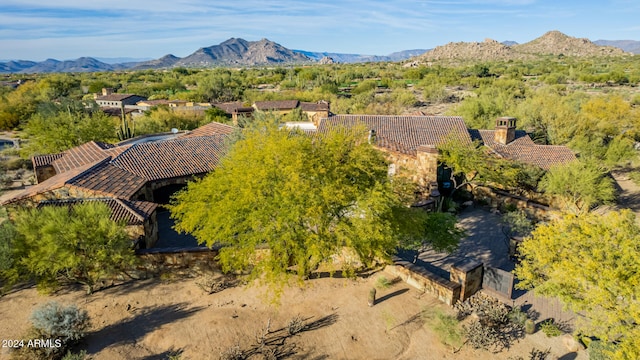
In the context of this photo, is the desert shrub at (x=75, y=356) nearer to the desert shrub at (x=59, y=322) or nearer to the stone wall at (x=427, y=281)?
the desert shrub at (x=59, y=322)

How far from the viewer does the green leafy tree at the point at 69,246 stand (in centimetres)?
1497

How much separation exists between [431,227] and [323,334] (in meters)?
7.07

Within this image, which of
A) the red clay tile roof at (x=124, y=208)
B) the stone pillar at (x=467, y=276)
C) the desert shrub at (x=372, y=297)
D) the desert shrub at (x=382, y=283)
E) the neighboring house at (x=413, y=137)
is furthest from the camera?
the neighboring house at (x=413, y=137)

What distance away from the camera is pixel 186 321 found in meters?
14.6

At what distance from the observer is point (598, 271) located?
38.7 feet

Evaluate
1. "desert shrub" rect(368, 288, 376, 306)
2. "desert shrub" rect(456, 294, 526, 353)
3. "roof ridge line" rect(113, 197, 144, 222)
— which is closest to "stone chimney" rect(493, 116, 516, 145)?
"desert shrub" rect(456, 294, 526, 353)

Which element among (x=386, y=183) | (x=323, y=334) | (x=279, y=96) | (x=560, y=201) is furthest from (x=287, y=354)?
(x=279, y=96)

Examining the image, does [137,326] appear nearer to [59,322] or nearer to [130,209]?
[59,322]

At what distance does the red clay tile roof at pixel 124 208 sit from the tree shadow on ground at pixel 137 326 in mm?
5419

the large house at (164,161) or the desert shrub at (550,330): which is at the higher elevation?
the large house at (164,161)

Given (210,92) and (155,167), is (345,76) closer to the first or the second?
(210,92)

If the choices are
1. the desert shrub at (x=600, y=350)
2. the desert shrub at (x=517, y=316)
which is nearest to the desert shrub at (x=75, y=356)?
the desert shrub at (x=517, y=316)

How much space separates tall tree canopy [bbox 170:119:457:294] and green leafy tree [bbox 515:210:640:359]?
5.01 meters

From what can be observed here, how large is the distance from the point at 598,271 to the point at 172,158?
26165 millimetres
